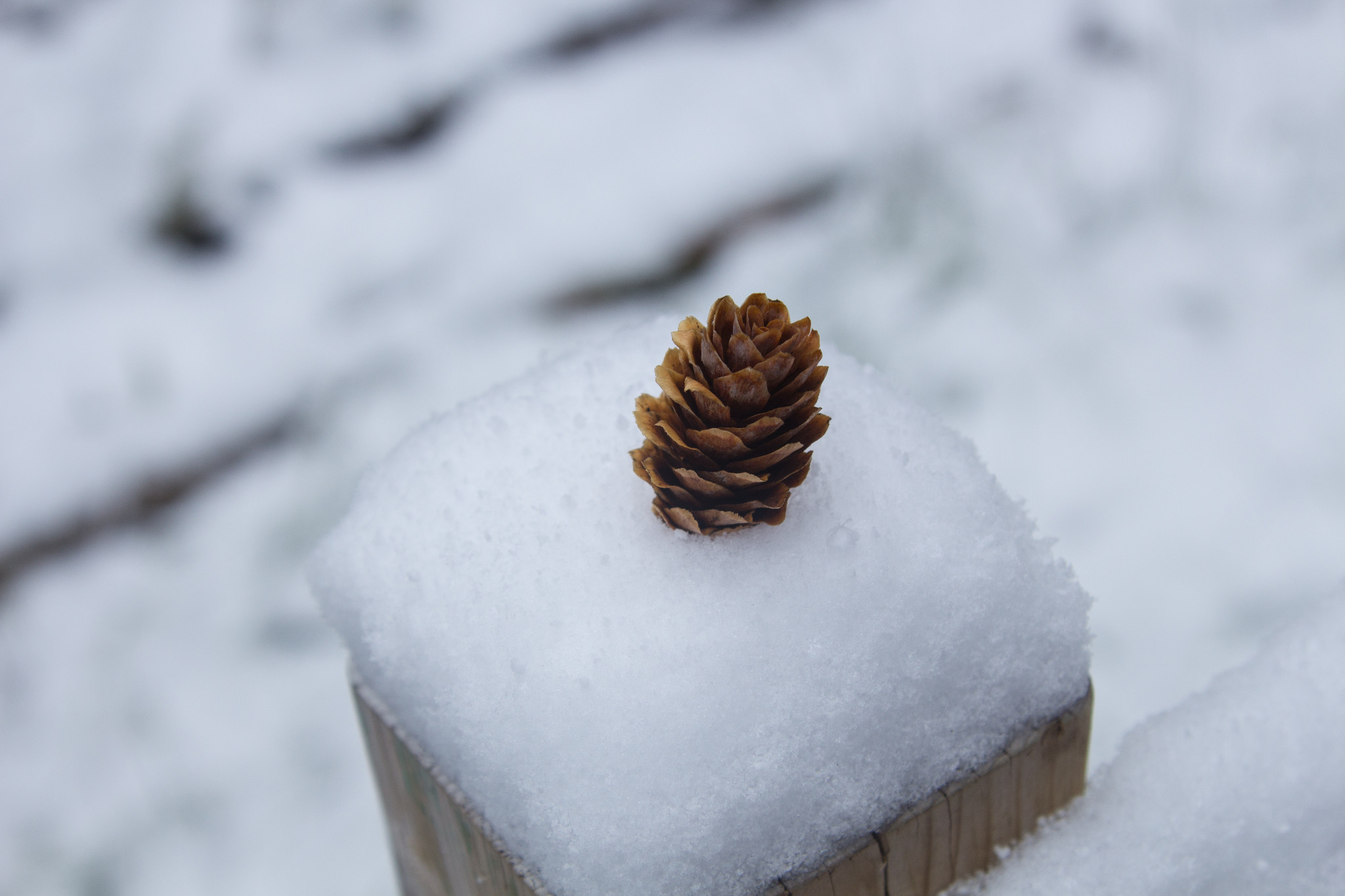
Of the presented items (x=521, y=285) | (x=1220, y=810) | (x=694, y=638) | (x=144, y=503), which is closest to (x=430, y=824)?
(x=694, y=638)

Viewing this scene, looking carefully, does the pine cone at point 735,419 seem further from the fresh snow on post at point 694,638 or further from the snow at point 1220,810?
the snow at point 1220,810

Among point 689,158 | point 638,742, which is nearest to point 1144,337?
point 689,158

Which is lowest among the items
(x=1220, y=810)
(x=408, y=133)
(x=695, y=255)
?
(x=1220, y=810)

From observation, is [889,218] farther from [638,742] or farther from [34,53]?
[638,742]

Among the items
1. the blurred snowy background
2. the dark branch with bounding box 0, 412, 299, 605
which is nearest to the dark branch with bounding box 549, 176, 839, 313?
the blurred snowy background

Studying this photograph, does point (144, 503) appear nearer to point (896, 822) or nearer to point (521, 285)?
point (521, 285)

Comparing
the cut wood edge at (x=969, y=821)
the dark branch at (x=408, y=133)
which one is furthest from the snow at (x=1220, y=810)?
the dark branch at (x=408, y=133)
